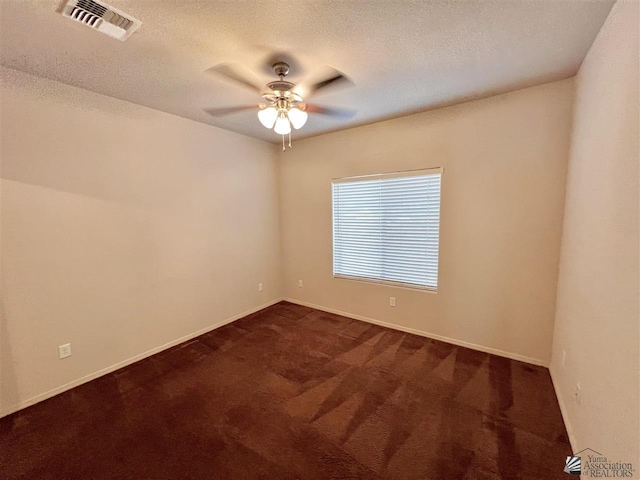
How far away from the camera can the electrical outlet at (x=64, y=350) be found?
89.2 inches

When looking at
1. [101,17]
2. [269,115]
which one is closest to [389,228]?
[269,115]

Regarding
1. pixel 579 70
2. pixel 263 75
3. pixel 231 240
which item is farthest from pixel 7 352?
pixel 579 70

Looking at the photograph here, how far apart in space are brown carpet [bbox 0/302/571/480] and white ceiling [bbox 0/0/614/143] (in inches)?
103

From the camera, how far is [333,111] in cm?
280

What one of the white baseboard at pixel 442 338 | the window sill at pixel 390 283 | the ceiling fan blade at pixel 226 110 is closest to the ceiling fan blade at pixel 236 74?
the ceiling fan blade at pixel 226 110

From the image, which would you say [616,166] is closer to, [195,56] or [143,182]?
[195,56]

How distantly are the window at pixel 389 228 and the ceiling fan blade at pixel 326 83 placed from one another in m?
1.38

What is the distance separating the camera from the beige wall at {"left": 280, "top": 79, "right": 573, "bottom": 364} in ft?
7.79

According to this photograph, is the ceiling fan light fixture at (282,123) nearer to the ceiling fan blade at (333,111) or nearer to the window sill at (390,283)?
the ceiling fan blade at (333,111)

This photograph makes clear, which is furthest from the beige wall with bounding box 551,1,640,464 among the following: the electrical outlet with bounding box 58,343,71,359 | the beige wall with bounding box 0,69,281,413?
the electrical outlet with bounding box 58,343,71,359
